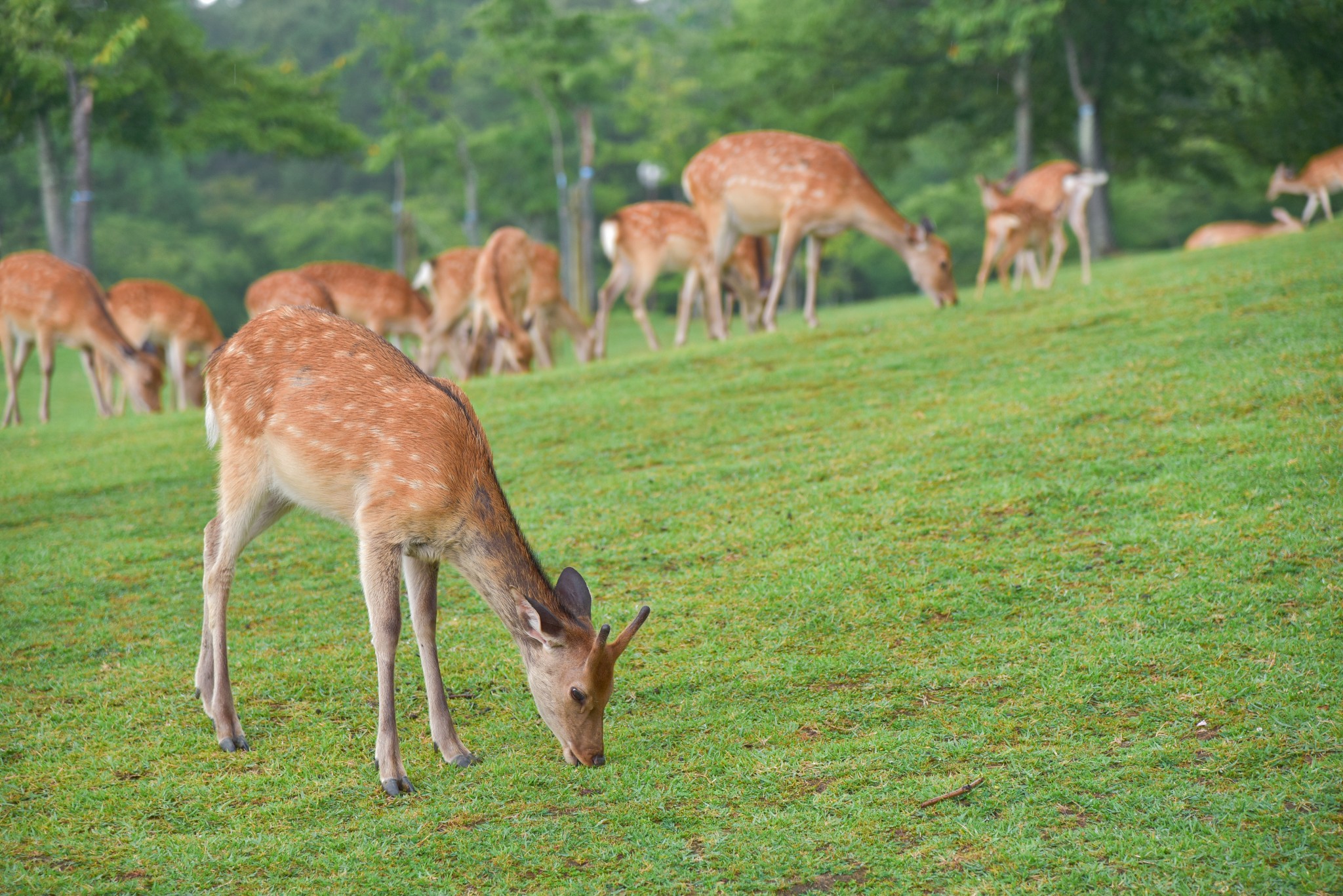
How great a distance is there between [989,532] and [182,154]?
22.3 meters

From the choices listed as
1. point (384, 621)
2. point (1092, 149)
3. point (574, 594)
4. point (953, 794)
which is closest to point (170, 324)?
point (384, 621)

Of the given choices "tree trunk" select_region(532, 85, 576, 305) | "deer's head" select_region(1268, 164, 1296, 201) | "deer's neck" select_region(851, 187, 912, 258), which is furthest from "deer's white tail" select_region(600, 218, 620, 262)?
"tree trunk" select_region(532, 85, 576, 305)

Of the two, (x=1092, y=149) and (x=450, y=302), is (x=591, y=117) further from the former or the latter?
(x=450, y=302)

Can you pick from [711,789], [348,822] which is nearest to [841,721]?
[711,789]

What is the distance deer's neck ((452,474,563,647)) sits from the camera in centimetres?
413

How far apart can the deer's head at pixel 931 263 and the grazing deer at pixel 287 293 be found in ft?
22.9

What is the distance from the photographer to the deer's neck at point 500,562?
13.5 ft

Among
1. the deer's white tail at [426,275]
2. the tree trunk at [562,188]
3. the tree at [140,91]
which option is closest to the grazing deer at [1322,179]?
the deer's white tail at [426,275]

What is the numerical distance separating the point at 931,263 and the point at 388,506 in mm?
9583

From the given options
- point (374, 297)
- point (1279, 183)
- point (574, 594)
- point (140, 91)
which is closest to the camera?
point (574, 594)

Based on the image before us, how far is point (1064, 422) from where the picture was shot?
7.38 m

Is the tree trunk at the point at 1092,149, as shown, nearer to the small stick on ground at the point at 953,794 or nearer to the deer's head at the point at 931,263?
the deer's head at the point at 931,263

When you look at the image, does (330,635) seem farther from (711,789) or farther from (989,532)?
(989,532)

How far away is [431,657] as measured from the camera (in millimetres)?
4277
